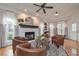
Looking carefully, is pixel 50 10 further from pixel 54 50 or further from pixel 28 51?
pixel 28 51

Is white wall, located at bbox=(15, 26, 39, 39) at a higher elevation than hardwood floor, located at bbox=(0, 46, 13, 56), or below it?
higher

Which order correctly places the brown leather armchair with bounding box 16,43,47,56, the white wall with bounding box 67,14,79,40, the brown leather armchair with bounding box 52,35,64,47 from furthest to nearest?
the brown leather armchair with bounding box 52,35,64,47, the white wall with bounding box 67,14,79,40, the brown leather armchair with bounding box 16,43,47,56

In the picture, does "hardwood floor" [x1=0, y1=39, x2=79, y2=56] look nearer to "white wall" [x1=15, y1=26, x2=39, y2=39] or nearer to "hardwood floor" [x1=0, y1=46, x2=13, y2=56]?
"hardwood floor" [x1=0, y1=46, x2=13, y2=56]

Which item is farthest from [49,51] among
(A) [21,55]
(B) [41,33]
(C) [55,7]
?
(C) [55,7]

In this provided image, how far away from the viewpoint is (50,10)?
269cm

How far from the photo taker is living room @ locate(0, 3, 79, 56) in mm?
2612

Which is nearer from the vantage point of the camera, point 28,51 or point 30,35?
point 28,51

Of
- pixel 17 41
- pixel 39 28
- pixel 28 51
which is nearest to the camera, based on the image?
pixel 28 51

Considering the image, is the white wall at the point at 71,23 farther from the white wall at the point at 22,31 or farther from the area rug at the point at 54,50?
the white wall at the point at 22,31

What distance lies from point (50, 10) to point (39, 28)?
499mm

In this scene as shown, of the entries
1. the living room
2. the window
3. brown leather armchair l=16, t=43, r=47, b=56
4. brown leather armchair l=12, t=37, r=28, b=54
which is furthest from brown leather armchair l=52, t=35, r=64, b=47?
brown leather armchair l=12, t=37, r=28, b=54

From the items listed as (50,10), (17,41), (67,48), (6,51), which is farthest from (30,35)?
(67,48)

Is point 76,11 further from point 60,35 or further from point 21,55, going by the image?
point 21,55

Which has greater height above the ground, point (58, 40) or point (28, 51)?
point (58, 40)
